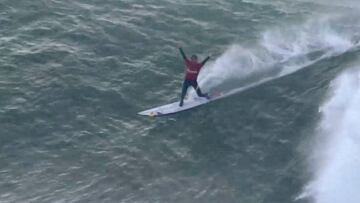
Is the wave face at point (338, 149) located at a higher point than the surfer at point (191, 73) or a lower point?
lower

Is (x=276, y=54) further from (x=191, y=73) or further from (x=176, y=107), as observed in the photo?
(x=176, y=107)

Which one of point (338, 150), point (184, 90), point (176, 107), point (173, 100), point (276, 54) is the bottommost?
point (338, 150)

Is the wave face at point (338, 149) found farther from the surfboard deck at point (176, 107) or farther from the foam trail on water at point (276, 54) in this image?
the surfboard deck at point (176, 107)

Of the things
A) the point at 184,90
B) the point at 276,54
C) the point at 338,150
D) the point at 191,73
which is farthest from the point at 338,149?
the point at 276,54

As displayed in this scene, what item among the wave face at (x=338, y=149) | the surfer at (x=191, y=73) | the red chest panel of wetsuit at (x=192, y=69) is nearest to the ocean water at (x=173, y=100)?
the wave face at (x=338, y=149)

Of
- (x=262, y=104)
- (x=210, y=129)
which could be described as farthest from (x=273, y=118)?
(x=210, y=129)

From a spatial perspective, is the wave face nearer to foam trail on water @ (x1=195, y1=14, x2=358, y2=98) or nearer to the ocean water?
the ocean water
